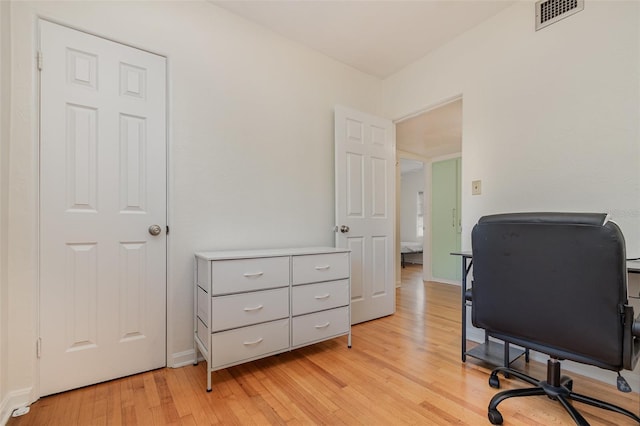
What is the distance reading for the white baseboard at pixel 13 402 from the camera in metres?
1.46

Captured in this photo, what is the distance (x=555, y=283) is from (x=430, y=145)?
389cm

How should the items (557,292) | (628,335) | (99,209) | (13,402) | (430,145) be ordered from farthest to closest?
(430,145) → (99,209) → (13,402) → (557,292) → (628,335)

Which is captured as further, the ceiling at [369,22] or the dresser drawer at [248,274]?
the ceiling at [369,22]

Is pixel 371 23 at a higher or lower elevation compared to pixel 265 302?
higher

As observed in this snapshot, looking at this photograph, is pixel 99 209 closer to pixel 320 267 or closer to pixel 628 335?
pixel 320 267

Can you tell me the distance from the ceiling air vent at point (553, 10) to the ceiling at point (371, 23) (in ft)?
0.86

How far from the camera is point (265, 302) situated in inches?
77.2

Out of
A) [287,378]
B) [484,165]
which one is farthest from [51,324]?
[484,165]

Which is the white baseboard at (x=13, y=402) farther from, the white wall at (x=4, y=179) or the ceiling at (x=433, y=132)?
the ceiling at (x=433, y=132)

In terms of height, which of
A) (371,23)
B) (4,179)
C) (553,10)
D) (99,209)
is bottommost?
(99,209)

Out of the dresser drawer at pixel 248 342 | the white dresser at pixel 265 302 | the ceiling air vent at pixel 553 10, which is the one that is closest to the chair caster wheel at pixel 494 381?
the white dresser at pixel 265 302

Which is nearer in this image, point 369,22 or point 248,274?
point 248,274

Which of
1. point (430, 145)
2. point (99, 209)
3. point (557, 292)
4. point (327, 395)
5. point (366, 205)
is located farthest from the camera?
point (430, 145)

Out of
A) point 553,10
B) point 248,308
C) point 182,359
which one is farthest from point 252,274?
point 553,10
